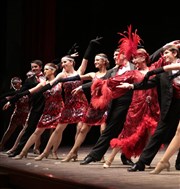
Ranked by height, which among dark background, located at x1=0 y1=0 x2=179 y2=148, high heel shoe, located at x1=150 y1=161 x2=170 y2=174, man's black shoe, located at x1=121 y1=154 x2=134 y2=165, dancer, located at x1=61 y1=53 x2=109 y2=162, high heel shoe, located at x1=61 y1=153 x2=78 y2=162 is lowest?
high heel shoe, located at x1=61 y1=153 x2=78 y2=162

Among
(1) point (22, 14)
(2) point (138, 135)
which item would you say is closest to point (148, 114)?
(2) point (138, 135)

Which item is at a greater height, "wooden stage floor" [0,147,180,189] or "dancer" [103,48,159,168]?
"dancer" [103,48,159,168]

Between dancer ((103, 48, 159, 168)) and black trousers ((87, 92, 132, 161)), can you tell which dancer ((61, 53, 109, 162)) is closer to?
black trousers ((87, 92, 132, 161))

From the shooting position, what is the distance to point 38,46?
10602 mm

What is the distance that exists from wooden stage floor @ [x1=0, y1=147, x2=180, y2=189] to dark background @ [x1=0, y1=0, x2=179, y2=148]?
387cm

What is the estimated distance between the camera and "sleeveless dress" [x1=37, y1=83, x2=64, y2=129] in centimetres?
746

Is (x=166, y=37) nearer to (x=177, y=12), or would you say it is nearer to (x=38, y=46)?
(x=177, y=12)

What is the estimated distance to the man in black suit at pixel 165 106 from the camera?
5.59 m

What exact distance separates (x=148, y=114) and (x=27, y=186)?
155 centimetres

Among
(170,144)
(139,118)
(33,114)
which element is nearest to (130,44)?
(139,118)

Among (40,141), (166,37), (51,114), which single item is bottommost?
(40,141)

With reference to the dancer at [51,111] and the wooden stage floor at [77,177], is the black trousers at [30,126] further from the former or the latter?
the wooden stage floor at [77,177]

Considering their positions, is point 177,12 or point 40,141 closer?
point 40,141

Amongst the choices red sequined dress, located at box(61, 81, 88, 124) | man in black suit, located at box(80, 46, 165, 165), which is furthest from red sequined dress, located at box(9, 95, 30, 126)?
man in black suit, located at box(80, 46, 165, 165)
